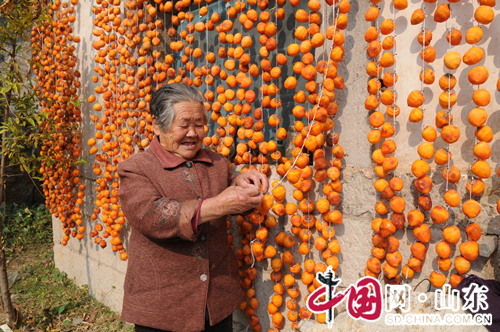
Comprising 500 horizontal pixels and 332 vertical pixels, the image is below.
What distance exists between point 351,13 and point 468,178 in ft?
3.96

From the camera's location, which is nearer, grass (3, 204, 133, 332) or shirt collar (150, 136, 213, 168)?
shirt collar (150, 136, 213, 168)

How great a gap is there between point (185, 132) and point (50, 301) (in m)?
3.59

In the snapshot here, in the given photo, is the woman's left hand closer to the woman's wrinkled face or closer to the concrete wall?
the woman's wrinkled face

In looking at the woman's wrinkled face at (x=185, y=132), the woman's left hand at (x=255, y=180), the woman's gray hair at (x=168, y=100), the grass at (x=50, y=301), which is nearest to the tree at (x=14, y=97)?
the grass at (x=50, y=301)

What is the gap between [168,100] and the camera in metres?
1.79

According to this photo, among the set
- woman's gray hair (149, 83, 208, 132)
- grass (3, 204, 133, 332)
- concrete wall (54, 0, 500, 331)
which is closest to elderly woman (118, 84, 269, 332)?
woman's gray hair (149, 83, 208, 132)

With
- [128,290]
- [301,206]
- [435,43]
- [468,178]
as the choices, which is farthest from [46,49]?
[468,178]

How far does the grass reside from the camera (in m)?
3.49

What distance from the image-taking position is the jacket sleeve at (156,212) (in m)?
1.54

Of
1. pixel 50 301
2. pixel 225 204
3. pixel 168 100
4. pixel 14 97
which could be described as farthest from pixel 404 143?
pixel 50 301

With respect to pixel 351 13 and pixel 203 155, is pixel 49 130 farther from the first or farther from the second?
pixel 351 13

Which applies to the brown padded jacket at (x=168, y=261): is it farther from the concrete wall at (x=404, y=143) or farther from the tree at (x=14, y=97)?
the tree at (x=14, y=97)

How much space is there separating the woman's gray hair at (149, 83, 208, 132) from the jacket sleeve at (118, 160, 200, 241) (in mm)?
353

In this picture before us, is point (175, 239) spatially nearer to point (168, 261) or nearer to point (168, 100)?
point (168, 261)
